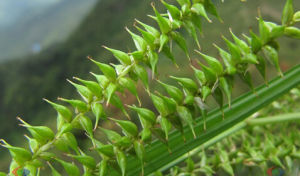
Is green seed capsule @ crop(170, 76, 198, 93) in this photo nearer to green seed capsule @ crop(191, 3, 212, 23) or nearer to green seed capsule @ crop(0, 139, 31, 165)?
green seed capsule @ crop(191, 3, 212, 23)

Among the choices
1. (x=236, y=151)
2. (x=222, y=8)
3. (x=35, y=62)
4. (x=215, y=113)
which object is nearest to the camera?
(x=215, y=113)

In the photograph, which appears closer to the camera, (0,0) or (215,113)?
(215,113)

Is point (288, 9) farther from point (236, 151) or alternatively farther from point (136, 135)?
point (236, 151)

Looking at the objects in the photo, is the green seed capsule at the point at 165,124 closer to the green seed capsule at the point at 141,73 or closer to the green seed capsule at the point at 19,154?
the green seed capsule at the point at 141,73

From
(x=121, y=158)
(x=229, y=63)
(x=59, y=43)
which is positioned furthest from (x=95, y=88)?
(x=59, y=43)

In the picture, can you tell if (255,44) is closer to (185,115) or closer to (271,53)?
(271,53)

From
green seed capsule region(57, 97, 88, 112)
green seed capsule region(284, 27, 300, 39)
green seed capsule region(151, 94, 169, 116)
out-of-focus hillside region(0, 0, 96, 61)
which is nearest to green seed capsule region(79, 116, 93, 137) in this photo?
green seed capsule region(57, 97, 88, 112)

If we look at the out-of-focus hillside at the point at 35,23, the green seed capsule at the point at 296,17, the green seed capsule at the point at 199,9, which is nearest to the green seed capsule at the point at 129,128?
the green seed capsule at the point at 199,9

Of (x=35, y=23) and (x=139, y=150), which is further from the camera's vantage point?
(x=35, y=23)

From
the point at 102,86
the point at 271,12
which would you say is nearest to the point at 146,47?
the point at 102,86
